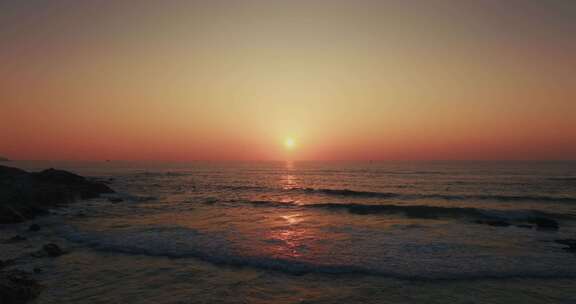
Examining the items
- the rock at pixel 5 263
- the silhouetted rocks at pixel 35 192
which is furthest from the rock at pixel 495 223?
the silhouetted rocks at pixel 35 192

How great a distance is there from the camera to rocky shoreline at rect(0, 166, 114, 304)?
9641 mm

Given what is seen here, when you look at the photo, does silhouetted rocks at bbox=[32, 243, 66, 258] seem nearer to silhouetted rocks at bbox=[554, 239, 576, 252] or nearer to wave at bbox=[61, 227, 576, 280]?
wave at bbox=[61, 227, 576, 280]

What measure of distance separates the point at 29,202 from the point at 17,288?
2506 cm

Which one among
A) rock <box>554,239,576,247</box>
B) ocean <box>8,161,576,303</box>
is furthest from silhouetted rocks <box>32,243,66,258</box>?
rock <box>554,239,576,247</box>

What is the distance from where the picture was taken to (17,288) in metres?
9.49

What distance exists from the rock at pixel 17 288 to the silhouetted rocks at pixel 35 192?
15432 mm

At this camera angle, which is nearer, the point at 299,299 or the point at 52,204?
the point at 299,299

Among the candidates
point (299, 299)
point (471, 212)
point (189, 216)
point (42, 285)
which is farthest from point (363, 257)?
point (471, 212)

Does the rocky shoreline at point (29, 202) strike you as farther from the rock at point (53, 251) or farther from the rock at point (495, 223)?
the rock at point (495, 223)

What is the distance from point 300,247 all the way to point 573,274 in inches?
438

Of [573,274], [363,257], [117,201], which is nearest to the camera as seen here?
[573,274]

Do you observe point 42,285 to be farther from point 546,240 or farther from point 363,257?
point 546,240

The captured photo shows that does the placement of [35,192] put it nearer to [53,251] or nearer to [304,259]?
[53,251]

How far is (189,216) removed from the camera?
25891mm
